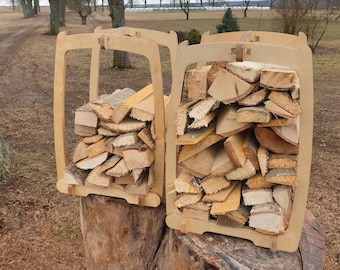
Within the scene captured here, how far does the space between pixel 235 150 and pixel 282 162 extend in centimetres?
20

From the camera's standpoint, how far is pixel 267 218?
1687mm

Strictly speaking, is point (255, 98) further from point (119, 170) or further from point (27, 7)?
point (27, 7)

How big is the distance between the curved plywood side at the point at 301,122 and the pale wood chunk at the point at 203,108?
8 cm

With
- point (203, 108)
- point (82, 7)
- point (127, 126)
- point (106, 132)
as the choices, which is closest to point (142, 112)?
point (127, 126)

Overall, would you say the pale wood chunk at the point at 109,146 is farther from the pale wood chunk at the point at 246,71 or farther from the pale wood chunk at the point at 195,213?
the pale wood chunk at the point at 246,71

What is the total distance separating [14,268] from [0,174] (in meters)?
1.31

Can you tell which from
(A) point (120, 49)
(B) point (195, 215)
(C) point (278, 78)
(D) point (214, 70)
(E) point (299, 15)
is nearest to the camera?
(C) point (278, 78)

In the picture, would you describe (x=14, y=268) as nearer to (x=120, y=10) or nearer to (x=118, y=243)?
(x=118, y=243)

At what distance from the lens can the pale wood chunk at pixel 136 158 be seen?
1949 mm

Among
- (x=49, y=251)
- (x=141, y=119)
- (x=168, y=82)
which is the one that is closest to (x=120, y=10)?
(x=168, y=82)

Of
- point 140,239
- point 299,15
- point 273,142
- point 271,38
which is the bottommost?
point 140,239

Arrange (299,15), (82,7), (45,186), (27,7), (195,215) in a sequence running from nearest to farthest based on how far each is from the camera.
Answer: (195,215) → (45,186) → (299,15) → (82,7) → (27,7)

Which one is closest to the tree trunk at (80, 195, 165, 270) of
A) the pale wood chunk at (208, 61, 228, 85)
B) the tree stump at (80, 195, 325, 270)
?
the tree stump at (80, 195, 325, 270)

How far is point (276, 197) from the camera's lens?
5.62ft
